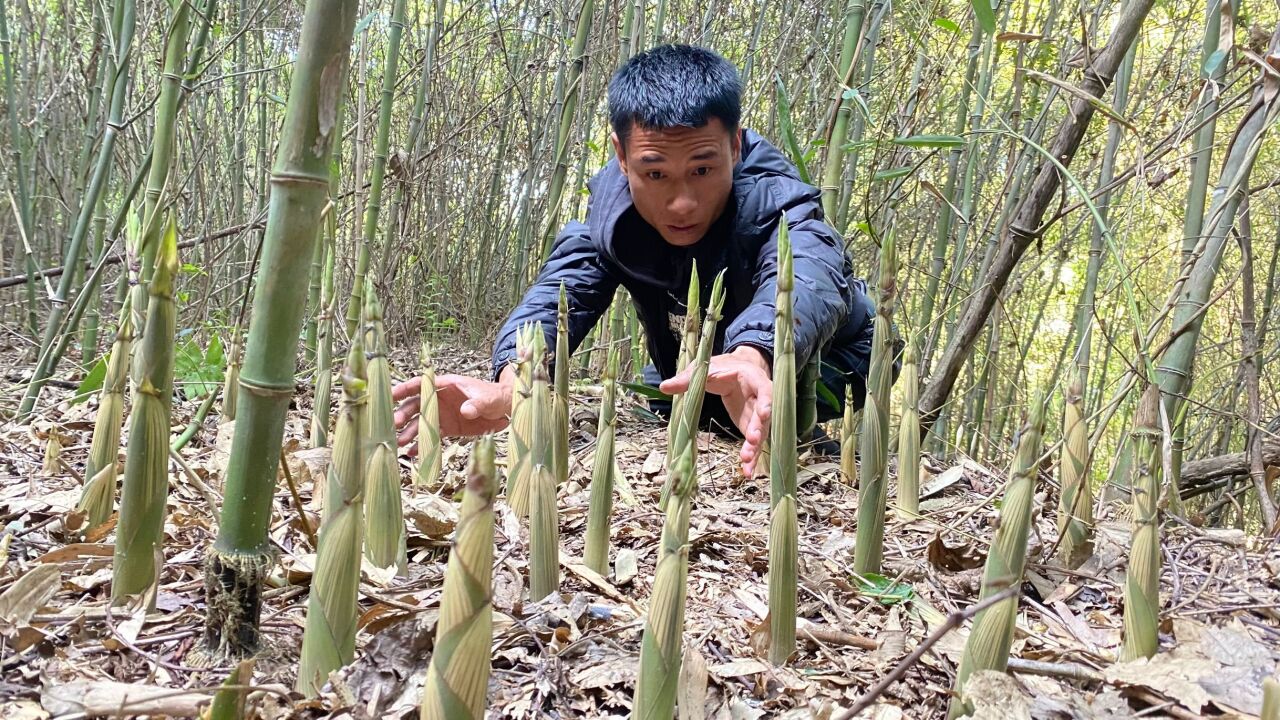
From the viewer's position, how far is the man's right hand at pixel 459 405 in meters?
1.53

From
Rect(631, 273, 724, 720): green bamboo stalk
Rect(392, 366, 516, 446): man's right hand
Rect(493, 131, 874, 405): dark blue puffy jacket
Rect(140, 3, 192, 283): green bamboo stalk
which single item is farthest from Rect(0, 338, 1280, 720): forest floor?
Rect(493, 131, 874, 405): dark blue puffy jacket

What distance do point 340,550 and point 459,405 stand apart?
1.02 meters

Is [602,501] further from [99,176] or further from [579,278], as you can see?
[99,176]

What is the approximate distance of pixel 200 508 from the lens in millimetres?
1109

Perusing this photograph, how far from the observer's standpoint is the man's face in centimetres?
176

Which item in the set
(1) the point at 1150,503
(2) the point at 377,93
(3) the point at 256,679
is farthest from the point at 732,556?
(2) the point at 377,93

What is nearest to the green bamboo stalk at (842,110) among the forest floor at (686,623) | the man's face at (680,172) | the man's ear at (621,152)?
the man's face at (680,172)

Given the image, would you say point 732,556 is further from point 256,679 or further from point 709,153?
point 709,153

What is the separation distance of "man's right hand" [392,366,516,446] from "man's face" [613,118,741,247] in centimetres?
59

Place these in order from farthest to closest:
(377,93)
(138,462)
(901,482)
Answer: (377,93) < (901,482) < (138,462)

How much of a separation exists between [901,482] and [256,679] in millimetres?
1034

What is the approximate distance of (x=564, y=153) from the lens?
2162mm

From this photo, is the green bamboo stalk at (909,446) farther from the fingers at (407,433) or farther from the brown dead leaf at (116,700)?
the brown dead leaf at (116,700)

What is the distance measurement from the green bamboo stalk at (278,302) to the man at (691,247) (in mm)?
769
